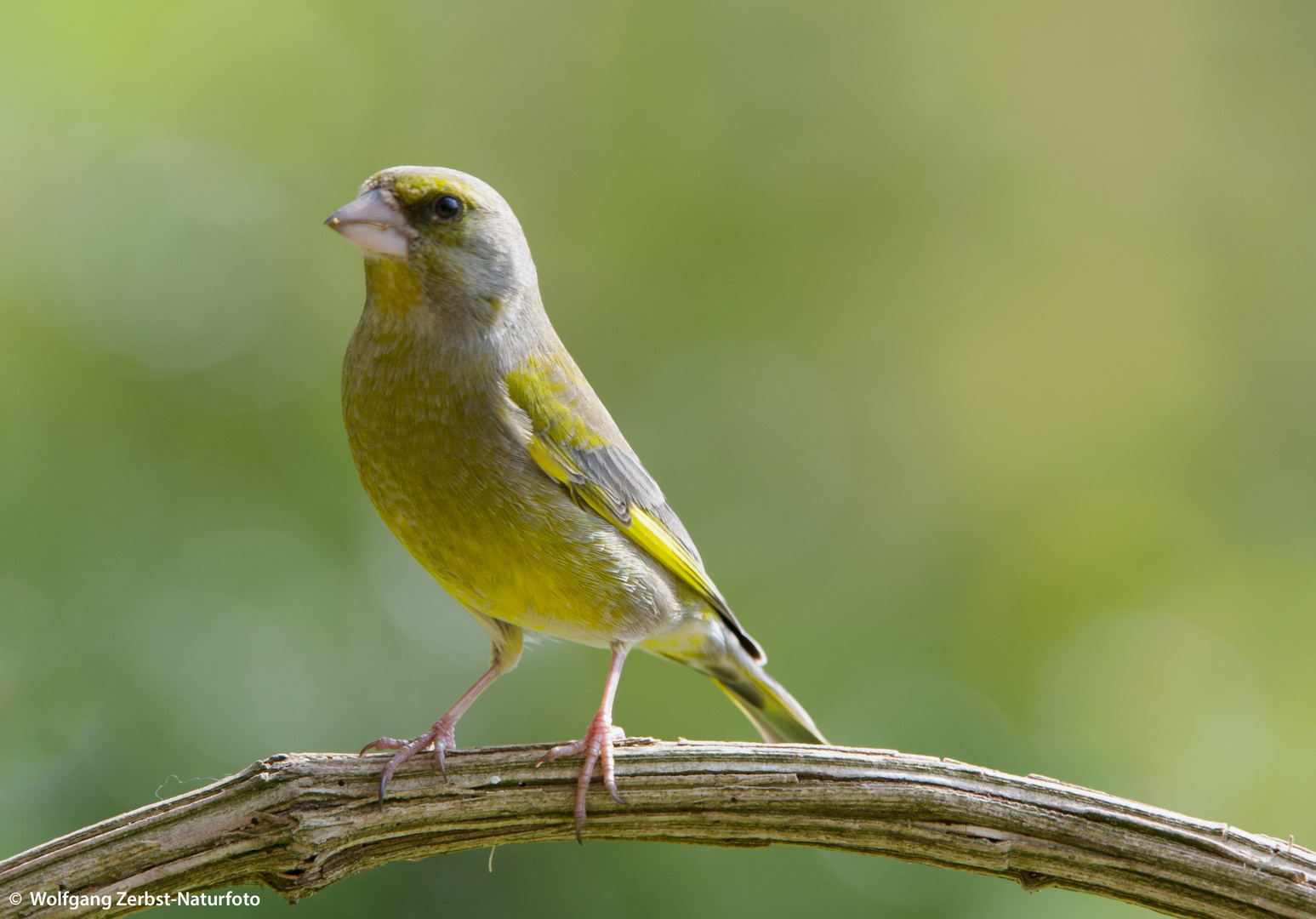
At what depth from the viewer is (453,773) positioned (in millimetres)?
2506

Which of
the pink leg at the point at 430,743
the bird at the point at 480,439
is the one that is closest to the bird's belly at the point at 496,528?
the bird at the point at 480,439

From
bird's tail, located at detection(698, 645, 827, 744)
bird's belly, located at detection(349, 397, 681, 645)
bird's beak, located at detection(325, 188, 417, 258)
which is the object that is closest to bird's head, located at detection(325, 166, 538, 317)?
bird's beak, located at detection(325, 188, 417, 258)

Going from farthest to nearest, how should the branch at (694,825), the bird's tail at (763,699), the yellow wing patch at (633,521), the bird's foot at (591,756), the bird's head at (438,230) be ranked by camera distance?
the bird's tail at (763,699), the yellow wing patch at (633,521), the bird's head at (438,230), the bird's foot at (591,756), the branch at (694,825)

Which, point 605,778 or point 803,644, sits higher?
point 803,644

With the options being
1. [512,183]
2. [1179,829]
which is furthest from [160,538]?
[1179,829]

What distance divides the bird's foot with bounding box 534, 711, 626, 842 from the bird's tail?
770mm

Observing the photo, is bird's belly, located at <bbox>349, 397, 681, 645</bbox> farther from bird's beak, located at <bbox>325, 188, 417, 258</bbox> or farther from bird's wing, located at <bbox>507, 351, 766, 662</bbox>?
bird's beak, located at <bbox>325, 188, 417, 258</bbox>

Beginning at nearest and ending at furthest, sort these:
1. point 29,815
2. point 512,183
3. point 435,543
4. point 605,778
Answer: point 605,778, point 435,543, point 29,815, point 512,183

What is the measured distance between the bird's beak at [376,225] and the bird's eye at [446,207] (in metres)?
0.08

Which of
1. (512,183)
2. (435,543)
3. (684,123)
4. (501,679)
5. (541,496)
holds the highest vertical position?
(684,123)

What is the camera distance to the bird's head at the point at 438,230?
2557 mm

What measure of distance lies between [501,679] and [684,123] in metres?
2.89

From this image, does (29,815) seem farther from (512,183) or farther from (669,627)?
(512,183)

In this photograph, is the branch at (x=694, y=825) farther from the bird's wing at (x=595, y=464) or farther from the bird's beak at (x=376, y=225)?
the bird's beak at (x=376, y=225)
